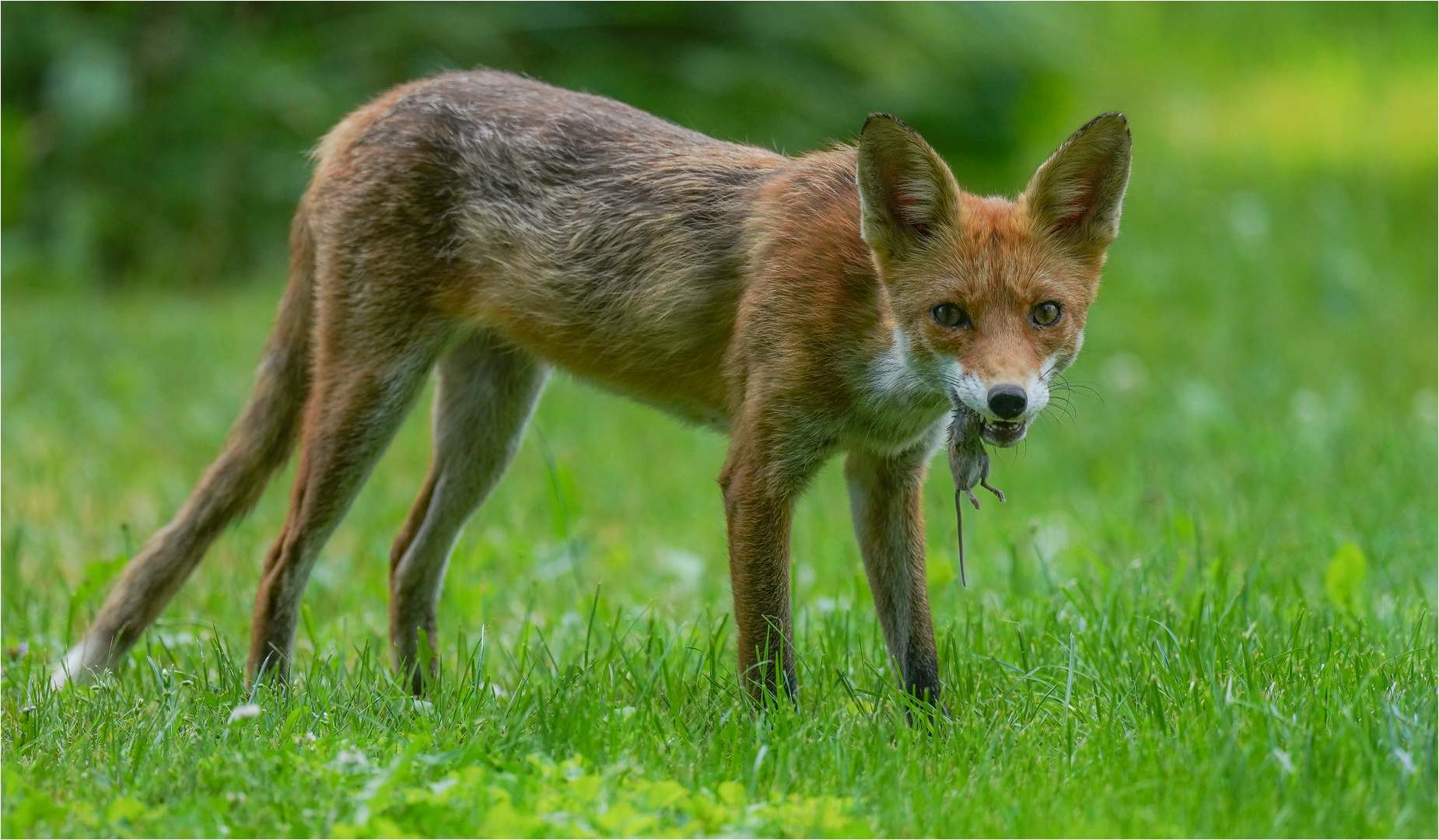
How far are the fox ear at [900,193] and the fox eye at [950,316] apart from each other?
0.24 meters

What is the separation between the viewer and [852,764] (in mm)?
3676

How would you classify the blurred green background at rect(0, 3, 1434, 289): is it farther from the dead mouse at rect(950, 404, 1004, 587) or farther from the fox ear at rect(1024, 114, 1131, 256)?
the dead mouse at rect(950, 404, 1004, 587)

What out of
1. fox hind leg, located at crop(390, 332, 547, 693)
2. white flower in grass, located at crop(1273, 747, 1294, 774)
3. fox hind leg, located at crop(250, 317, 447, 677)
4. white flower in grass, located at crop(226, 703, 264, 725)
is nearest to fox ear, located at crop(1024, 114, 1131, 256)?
white flower in grass, located at crop(1273, 747, 1294, 774)

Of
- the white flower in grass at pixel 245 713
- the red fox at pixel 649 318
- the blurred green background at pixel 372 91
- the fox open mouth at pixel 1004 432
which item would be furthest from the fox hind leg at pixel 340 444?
the blurred green background at pixel 372 91

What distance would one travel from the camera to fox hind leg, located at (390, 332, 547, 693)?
5.46 m

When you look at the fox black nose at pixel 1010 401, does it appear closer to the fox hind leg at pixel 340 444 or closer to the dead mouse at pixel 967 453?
the dead mouse at pixel 967 453

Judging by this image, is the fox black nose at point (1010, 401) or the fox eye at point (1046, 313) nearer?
the fox black nose at point (1010, 401)

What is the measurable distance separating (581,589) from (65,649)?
6.37 feet

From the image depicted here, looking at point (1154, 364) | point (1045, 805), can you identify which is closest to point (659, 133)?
point (1045, 805)

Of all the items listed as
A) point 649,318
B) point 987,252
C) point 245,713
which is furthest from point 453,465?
point 987,252

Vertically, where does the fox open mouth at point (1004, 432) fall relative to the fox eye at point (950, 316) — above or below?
below

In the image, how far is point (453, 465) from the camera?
5500 mm

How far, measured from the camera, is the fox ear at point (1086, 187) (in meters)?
4.12

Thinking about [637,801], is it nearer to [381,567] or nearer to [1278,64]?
[381,567]
